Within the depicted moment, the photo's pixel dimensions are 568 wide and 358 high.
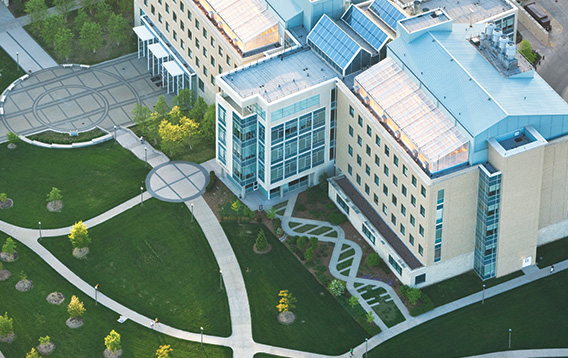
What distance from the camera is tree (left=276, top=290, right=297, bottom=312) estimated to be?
641ft

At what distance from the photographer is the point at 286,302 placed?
196 metres

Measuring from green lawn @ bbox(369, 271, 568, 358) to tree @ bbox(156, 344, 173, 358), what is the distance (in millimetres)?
28506

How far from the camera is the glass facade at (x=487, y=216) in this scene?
189625 millimetres

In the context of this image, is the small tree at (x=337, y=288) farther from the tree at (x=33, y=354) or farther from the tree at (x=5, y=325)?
the tree at (x=5, y=325)

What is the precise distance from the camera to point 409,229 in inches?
7825

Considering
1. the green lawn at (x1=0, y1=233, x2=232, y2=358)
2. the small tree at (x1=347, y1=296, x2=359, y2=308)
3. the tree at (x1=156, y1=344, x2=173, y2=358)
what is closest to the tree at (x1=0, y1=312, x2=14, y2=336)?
the green lawn at (x1=0, y1=233, x2=232, y2=358)

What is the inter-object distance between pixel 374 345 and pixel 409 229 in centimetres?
1815

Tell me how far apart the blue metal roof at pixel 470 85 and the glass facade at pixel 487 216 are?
22.1 feet

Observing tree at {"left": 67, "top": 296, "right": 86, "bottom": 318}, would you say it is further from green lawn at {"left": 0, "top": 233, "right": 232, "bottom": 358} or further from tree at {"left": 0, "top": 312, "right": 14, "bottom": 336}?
tree at {"left": 0, "top": 312, "right": 14, "bottom": 336}

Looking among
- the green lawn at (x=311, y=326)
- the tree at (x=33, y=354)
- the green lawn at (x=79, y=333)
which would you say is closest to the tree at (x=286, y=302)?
the green lawn at (x=311, y=326)

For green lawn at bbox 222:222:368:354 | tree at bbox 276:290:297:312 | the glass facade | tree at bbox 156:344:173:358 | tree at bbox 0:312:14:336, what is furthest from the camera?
tree at bbox 276:290:297:312

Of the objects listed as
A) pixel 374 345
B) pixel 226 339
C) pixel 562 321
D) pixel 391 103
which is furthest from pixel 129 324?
pixel 562 321

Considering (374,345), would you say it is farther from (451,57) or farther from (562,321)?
(451,57)

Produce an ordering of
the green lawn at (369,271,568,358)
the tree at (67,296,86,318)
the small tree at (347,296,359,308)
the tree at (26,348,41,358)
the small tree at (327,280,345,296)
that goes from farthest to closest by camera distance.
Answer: the small tree at (327,280,345,296)
the small tree at (347,296,359,308)
the tree at (67,296,86,318)
the green lawn at (369,271,568,358)
the tree at (26,348,41,358)
